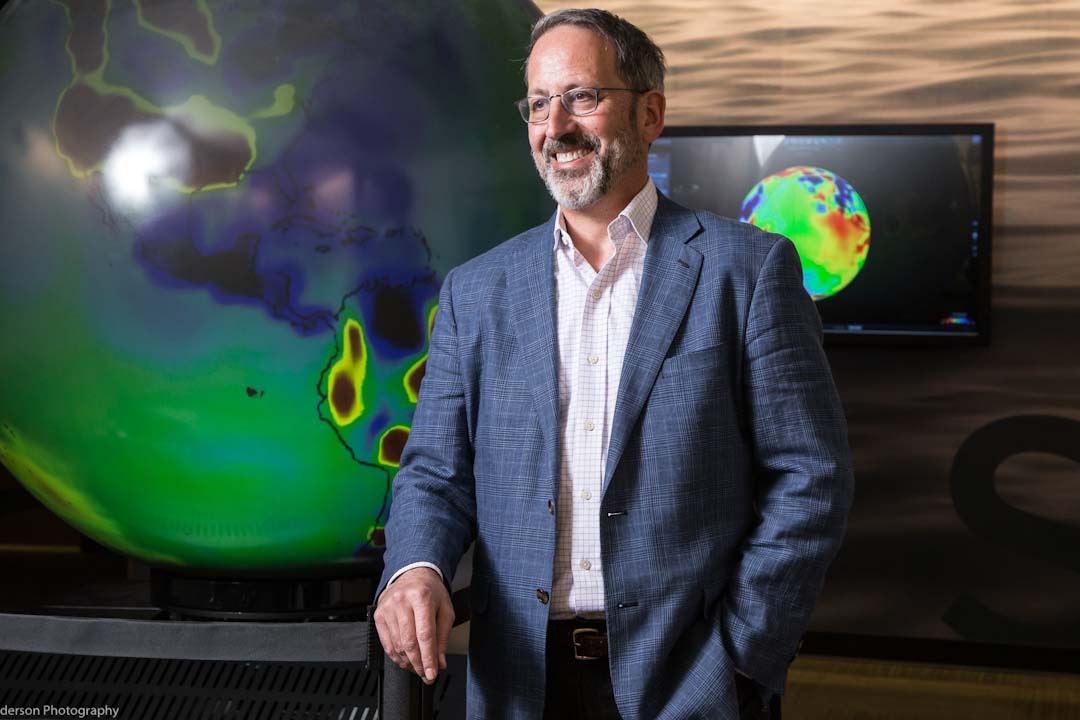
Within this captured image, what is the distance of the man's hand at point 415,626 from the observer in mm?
879

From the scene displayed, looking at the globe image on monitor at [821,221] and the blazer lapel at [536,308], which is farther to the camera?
the globe image on monitor at [821,221]

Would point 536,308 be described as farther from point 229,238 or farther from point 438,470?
point 229,238

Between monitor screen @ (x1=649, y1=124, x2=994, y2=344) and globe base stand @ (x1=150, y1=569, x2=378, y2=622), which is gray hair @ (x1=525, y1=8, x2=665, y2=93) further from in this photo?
monitor screen @ (x1=649, y1=124, x2=994, y2=344)

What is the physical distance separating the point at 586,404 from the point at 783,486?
0.19 m

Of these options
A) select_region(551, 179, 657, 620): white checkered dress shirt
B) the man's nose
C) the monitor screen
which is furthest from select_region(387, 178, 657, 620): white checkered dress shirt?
the monitor screen

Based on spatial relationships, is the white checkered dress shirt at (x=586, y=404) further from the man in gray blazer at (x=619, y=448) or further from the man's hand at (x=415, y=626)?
the man's hand at (x=415, y=626)

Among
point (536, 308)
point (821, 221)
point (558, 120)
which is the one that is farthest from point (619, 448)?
point (821, 221)

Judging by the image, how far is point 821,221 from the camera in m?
3.71

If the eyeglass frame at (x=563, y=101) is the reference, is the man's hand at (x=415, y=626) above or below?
below

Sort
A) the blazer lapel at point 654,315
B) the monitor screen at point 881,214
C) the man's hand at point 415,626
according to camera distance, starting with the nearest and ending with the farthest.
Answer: the man's hand at point 415,626, the blazer lapel at point 654,315, the monitor screen at point 881,214

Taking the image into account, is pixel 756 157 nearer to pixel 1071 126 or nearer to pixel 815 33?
pixel 815 33

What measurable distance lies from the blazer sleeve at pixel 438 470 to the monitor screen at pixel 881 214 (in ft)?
9.05

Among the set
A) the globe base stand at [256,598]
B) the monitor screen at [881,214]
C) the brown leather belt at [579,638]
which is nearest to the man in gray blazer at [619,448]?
the brown leather belt at [579,638]

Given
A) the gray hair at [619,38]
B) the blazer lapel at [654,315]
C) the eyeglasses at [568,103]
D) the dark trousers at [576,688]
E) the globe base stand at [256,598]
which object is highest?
the gray hair at [619,38]
